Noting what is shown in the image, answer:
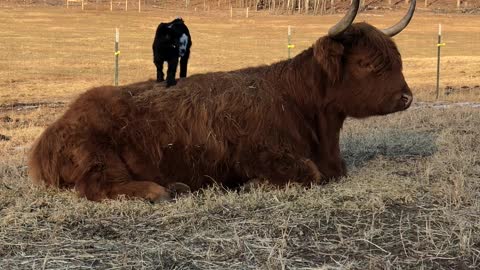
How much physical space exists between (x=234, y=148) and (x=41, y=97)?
57.3 feet

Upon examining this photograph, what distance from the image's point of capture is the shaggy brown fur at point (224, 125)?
16.6ft

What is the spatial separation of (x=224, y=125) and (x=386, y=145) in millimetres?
3211

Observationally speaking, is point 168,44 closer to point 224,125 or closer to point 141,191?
point 224,125

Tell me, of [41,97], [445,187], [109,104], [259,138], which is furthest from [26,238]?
[41,97]

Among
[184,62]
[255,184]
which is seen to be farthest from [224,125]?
[184,62]

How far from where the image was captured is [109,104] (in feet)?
17.4

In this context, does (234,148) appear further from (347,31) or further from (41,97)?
(41,97)

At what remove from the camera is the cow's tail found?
5.13 m

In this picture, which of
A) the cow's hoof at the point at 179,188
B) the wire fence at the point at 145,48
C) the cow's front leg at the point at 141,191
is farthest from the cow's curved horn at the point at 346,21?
the wire fence at the point at 145,48

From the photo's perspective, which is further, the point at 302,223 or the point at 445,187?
the point at 445,187

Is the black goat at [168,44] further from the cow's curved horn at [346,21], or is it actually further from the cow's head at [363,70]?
the cow's curved horn at [346,21]

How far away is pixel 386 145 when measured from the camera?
775cm

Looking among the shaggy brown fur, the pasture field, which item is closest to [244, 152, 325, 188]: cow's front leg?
the shaggy brown fur

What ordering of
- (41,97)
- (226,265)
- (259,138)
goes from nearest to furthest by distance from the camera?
(226,265) < (259,138) < (41,97)
